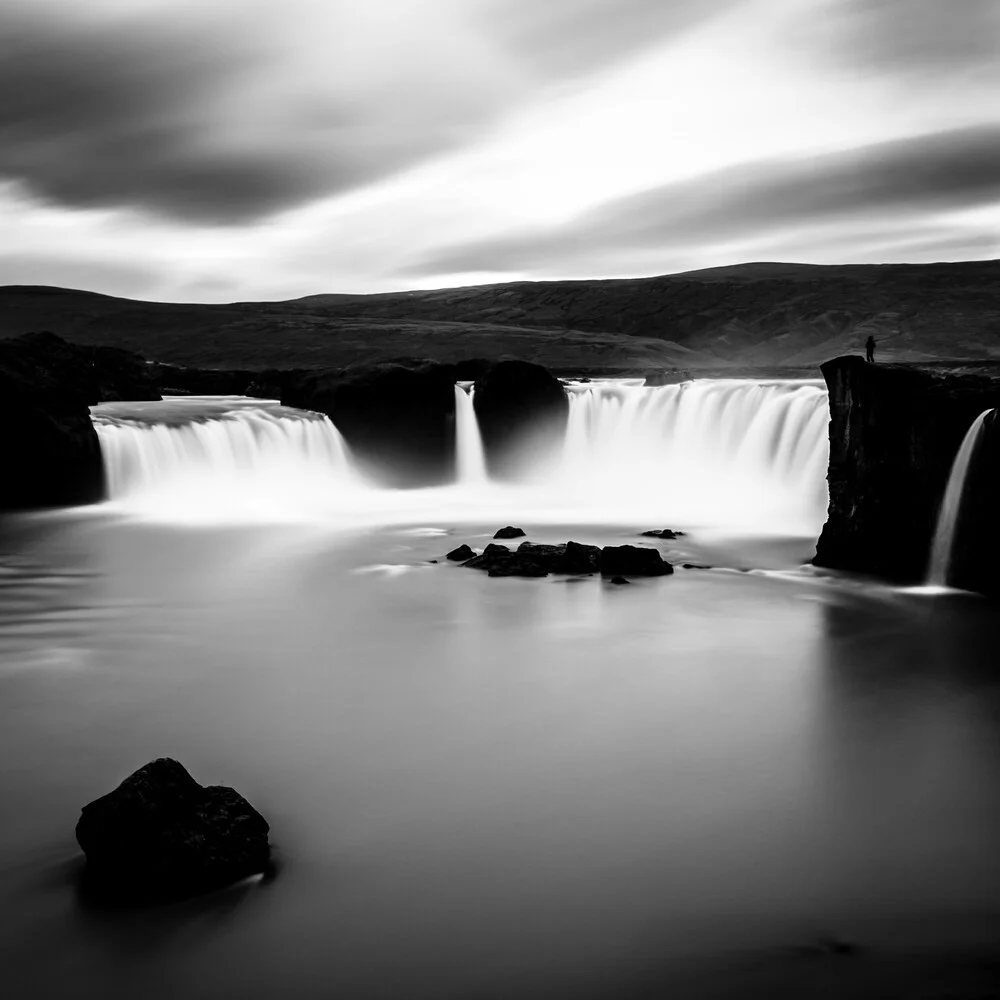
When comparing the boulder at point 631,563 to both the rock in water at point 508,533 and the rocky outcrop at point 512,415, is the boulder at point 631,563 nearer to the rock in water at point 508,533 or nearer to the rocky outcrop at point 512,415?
the rock in water at point 508,533

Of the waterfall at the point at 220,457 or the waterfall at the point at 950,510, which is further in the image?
the waterfall at the point at 220,457

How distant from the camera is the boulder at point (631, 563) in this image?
15219 mm

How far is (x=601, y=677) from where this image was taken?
10484 millimetres

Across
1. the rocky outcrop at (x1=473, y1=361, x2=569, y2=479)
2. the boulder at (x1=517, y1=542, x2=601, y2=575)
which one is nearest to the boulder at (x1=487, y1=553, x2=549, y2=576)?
the boulder at (x1=517, y1=542, x2=601, y2=575)

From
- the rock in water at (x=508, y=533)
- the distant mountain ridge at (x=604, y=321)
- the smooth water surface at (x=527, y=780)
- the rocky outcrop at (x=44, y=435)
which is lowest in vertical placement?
the rock in water at (x=508, y=533)

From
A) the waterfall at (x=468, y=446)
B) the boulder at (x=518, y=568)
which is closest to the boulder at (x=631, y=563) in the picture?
the boulder at (x=518, y=568)

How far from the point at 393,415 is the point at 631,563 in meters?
15.6

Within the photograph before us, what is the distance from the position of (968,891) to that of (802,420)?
20.5 meters

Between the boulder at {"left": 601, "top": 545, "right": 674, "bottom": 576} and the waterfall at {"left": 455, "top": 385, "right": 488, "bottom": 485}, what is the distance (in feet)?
50.8

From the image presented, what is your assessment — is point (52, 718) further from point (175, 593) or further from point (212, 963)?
point (175, 593)

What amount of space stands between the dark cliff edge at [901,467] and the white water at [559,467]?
451 centimetres

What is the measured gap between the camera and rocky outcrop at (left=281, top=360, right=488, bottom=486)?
2962 cm

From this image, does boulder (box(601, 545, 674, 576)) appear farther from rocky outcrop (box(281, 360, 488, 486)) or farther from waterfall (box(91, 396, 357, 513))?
rocky outcrop (box(281, 360, 488, 486))

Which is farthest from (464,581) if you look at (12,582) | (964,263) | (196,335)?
(964,263)
